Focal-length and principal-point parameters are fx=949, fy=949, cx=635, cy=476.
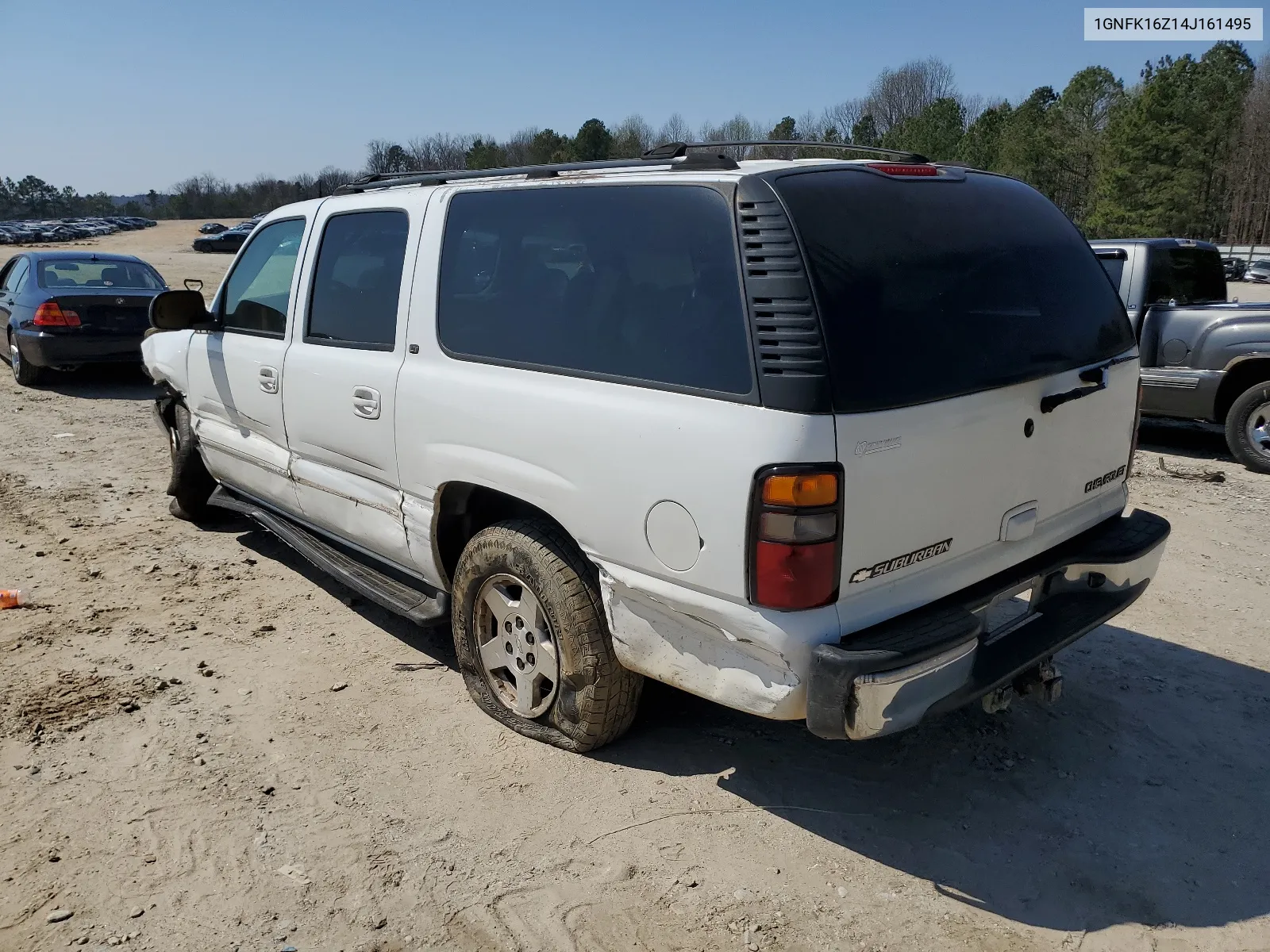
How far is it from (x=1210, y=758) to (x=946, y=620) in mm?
1530

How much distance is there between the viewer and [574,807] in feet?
10.4

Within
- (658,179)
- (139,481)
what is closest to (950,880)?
(658,179)

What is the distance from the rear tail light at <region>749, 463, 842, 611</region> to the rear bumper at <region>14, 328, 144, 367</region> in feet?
32.4

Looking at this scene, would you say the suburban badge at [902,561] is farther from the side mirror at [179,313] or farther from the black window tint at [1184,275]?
the black window tint at [1184,275]

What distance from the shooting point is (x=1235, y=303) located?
793 centimetres

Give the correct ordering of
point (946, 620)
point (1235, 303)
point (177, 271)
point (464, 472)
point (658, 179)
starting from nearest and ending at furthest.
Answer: point (946, 620), point (658, 179), point (464, 472), point (1235, 303), point (177, 271)

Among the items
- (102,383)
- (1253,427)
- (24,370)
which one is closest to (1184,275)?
(1253,427)

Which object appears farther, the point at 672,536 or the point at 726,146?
the point at 726,146

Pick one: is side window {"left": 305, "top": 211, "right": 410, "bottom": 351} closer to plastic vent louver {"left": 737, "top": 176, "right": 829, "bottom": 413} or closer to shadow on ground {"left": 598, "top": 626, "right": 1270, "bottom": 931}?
plastic vent louver {"left": 737, "top": 176, "right": 829, "bottom": 413}

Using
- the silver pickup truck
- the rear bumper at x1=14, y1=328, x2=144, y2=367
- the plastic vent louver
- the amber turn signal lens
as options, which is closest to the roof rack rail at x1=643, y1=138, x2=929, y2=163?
the plastic vent louver

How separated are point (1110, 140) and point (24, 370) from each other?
46.3m

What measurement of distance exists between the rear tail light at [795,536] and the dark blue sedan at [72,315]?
9.77 metres

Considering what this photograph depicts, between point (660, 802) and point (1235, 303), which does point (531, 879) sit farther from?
point (1235, 303)

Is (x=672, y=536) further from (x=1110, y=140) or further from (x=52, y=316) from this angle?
(x=1110, y=140)
